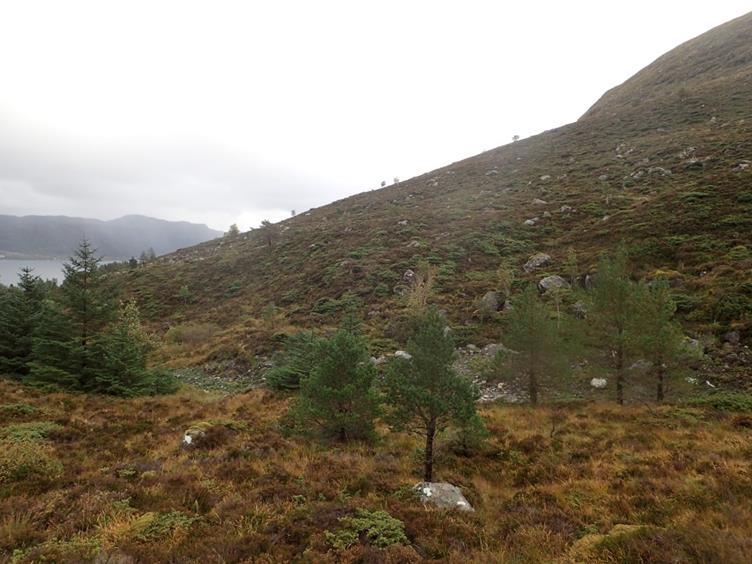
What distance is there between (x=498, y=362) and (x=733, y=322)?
11952mm

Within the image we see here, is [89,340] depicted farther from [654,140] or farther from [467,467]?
[654,140]

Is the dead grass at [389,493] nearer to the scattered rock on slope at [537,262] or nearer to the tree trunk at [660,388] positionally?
the tree trunk at [660,388]

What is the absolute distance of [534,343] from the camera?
15.1 metres

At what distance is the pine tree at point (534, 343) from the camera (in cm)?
1487

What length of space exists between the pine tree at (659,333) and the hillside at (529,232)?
13.1 feet

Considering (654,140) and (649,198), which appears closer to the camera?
(649,198)

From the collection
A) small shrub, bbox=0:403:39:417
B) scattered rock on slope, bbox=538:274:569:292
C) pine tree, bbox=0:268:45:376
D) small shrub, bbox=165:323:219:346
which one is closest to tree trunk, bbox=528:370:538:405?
scattered rock on slope, bbox=538:274:569:292

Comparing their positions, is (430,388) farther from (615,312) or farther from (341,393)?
(615,312)

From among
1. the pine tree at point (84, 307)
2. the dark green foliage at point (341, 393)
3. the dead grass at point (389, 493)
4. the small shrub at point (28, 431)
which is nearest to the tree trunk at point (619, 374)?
the dead grass at point (389, 493)

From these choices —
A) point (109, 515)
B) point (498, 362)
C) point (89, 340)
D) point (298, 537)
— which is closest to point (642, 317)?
point (498, 362)

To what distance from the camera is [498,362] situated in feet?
50.9

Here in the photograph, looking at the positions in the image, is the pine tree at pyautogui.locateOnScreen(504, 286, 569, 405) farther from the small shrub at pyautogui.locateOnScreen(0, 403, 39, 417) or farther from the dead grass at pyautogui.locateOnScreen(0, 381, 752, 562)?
the small shrub at pyautogui.locateOnScreen(0, 403, 39, 417)

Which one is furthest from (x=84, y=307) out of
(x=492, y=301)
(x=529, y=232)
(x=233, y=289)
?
(x=529, y=232)

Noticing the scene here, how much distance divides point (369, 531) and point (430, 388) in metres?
3.51
